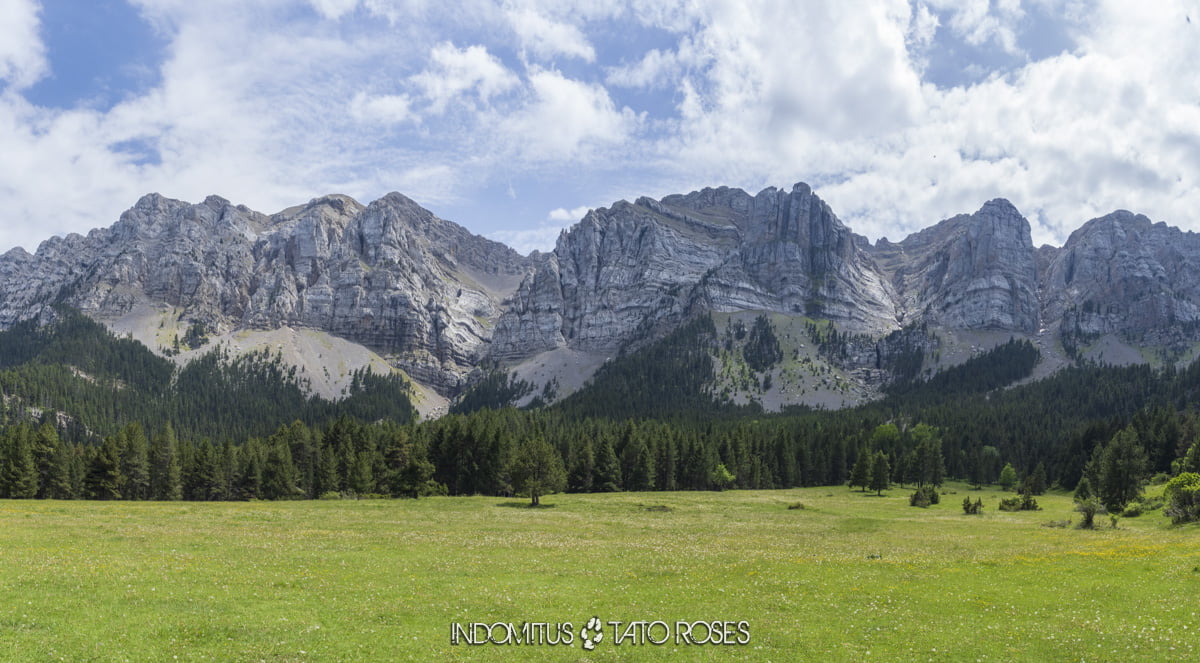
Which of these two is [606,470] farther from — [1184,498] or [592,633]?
[592,633]

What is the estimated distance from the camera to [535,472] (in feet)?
295

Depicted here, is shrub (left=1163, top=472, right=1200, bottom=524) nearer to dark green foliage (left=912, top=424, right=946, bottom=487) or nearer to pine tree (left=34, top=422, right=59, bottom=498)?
dark green foliage (left=912, top=424, right=946, bottom=487)

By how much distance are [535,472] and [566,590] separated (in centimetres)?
6123

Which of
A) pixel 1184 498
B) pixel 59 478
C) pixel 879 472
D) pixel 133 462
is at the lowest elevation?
pixel 879 472

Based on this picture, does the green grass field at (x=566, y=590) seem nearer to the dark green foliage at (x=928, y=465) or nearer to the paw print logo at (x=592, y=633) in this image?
the paw print logo at (x=592, y=633)

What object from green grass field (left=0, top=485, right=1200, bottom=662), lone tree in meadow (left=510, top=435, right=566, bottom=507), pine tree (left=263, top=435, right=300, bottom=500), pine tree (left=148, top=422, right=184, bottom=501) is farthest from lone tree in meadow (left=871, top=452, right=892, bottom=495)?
pine tree (left=148, top=422, right=184, bottom=501)

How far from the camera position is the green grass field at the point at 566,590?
2062cm

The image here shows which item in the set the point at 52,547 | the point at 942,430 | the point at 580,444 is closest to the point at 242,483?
the point at 580,444

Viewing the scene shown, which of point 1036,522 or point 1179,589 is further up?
point 1179,589

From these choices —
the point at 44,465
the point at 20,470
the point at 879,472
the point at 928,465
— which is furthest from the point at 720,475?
the point at 20,470

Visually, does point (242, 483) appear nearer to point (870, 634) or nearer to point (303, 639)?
point (303, 639)

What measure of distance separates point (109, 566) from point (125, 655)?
16378 mm

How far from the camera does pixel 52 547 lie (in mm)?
37656

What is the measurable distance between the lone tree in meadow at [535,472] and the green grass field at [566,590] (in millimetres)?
30268
